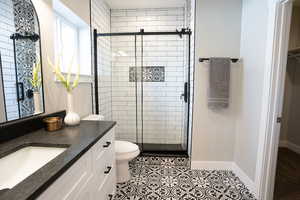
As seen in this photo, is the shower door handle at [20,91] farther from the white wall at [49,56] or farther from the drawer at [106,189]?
the drawer at [106,189]

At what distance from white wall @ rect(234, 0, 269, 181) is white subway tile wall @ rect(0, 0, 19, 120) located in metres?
2.20

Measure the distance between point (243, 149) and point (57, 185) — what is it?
2.12m

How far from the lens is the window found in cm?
190

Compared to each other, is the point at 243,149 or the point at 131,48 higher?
the point at 131,48

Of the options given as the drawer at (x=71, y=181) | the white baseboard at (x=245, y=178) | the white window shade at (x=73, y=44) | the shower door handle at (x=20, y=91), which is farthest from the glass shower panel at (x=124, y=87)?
the drawer at (x=71, y=181)

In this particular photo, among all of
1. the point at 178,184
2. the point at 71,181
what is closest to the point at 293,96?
the point at 178,184

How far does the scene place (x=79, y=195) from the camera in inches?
36.7

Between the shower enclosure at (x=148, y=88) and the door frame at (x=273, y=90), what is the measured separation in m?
1.43

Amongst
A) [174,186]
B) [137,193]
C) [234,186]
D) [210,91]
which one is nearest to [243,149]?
[234,186]

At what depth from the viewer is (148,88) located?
3.13 m

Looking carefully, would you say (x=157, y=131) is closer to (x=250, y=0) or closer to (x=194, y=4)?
(x=194, y=4)

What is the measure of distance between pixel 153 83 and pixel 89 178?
7.43 ft

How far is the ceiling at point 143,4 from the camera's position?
277 cm

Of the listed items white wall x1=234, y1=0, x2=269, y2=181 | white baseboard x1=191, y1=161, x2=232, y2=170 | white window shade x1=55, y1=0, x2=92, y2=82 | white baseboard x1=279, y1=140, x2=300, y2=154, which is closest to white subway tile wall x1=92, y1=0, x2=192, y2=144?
white window shade x1=55, y1=0, x2=92, y2=82
